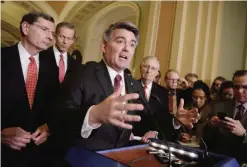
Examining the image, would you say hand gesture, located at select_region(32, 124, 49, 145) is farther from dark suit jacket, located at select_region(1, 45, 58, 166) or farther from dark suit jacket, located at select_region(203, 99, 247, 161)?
dark suit jacket, located at select_region(203, 99, 247, 161)

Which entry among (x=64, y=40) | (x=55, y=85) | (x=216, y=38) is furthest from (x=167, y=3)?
(x=55, y=85)

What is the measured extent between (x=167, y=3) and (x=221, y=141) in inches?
187

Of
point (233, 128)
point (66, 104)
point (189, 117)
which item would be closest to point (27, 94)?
point (66, 104)

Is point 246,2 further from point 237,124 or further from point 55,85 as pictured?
point 55,85

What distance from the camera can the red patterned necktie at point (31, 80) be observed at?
1.43 metres

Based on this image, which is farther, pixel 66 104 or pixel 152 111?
pixel 152 111

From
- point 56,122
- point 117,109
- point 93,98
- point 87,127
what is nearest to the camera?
point 117,109

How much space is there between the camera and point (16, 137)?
1.25 metres

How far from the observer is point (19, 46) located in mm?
1494

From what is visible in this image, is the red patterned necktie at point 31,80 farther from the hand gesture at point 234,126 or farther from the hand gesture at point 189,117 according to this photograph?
the hand gesture at point 234,126

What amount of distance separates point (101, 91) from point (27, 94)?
0.47 meters

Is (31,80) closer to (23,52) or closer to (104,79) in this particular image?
(23,52)

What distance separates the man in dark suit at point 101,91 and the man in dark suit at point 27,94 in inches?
12.2

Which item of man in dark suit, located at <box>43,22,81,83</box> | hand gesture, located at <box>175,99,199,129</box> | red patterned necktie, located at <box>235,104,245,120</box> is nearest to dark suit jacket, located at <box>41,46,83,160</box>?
man in dark suit, located at <box>43,22,81,83</box>
